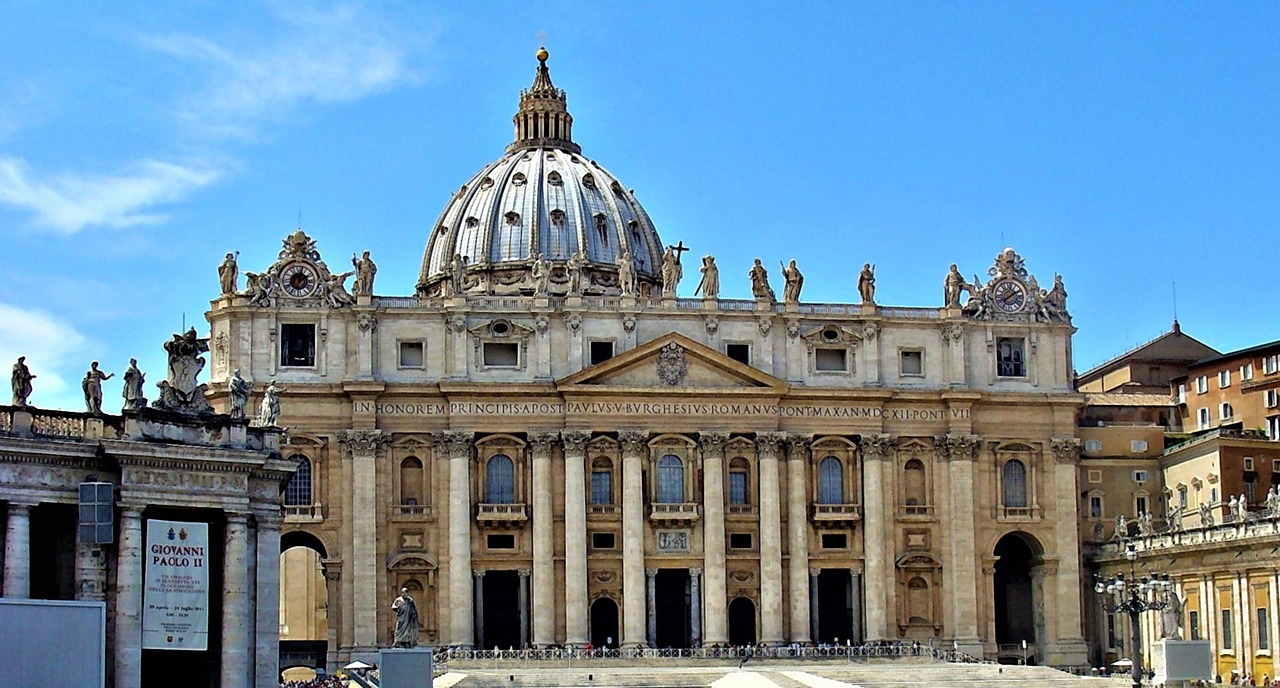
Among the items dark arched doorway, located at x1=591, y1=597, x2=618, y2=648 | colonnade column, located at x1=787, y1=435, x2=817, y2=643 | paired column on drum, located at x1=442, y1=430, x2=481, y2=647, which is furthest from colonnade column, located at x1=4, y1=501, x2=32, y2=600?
colonnade column, located at x1=787, y1=435, x2=817, y2=643

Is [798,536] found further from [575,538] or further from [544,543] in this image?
[544,543]

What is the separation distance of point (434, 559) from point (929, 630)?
21.6 m

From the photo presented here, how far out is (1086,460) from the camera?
94812 millimetres

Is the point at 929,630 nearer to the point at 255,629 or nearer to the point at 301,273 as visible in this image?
the point at 301,273

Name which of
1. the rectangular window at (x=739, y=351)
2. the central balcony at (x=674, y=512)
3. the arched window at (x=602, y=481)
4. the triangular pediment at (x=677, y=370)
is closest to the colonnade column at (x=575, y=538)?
the arched window at (x=602, y=481)

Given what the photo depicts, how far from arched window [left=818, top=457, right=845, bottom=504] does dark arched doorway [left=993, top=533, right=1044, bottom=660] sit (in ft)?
26.8

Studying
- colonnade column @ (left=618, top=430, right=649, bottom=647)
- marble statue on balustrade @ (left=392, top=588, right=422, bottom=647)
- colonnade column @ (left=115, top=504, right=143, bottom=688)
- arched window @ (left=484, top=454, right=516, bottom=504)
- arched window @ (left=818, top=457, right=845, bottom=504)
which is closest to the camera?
colonnade column @ (left=115, top=504, right=143, bottom=688)

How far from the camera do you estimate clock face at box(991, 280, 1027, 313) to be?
93.7 m

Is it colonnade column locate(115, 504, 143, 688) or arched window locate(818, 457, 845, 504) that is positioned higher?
arched window locate(818, 457, 845, 504)

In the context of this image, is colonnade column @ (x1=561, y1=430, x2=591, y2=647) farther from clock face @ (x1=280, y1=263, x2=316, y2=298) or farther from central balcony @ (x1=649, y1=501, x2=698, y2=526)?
clock face @ (x1=280, y1=263, x2=316, y2=298)

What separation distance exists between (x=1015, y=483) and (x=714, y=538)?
14216mm

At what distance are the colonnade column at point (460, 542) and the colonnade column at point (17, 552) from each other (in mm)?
42679

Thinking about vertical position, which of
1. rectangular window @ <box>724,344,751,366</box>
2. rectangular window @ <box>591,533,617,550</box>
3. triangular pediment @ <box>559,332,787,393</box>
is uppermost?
rectangular window @ <box>724,344,751,366</box>

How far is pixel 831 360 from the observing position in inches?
3602
